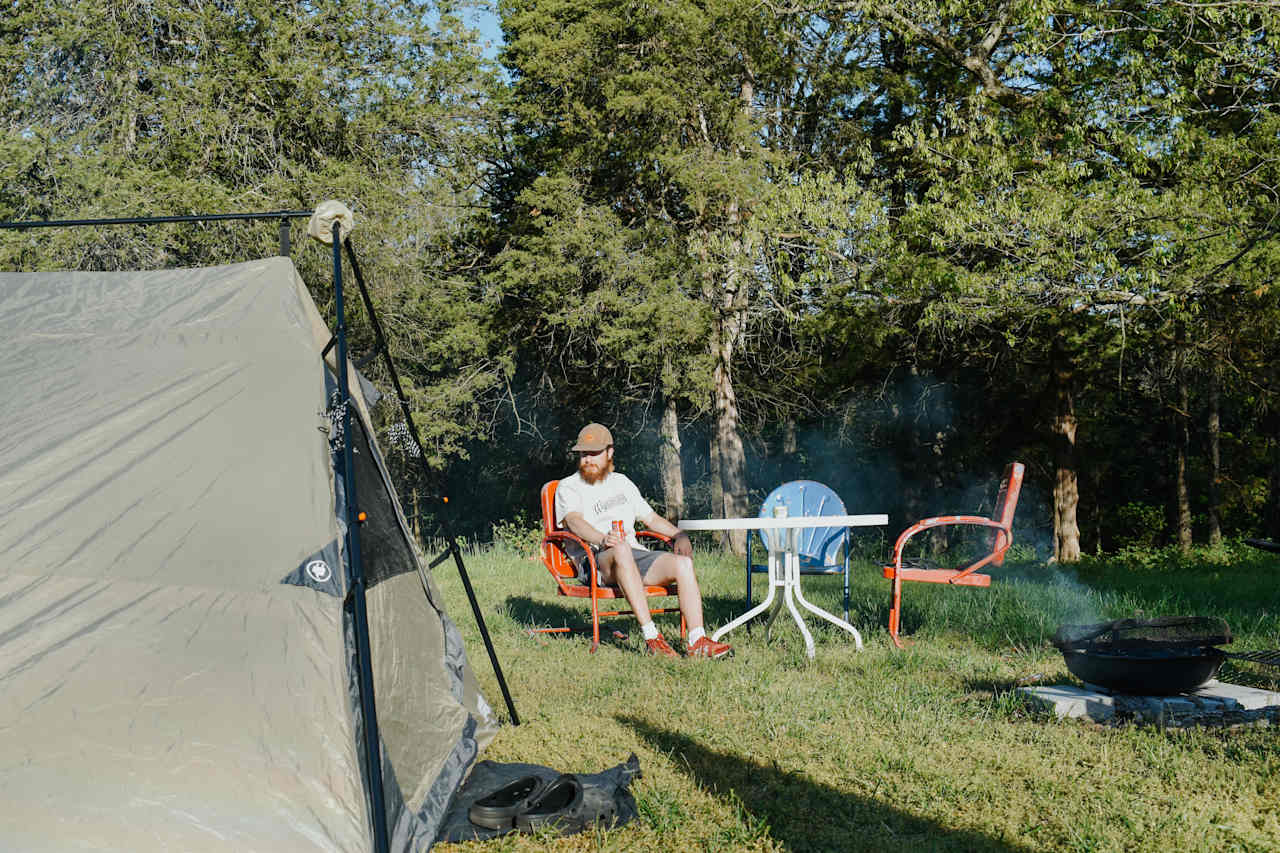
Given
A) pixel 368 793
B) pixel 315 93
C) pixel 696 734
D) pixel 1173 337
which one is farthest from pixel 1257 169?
pixel 315 93

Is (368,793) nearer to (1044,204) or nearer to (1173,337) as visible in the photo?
(1044,204)

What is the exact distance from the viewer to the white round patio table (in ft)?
15.8

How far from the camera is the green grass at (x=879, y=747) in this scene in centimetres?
271

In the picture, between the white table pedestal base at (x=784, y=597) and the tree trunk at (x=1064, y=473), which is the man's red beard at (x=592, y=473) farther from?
the tree trunk at (x=1064, y=473)

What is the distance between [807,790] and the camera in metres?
3.04

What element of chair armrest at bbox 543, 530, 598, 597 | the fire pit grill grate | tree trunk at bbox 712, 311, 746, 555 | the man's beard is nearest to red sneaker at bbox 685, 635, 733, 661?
chair armrest at bbox 543, 530, 598, 597

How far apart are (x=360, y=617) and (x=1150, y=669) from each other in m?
2.60

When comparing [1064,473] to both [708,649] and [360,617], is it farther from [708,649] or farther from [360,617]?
[360,617]

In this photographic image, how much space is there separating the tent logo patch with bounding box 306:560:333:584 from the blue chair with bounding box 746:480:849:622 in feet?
9.53

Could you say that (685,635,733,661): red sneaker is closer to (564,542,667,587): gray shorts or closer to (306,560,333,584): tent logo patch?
(564,542,667,587): gray shorts

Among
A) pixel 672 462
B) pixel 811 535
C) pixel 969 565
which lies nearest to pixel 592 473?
pixel 811 535

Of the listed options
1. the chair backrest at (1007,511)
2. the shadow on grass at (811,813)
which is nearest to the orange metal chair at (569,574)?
the chair backrest at (1007,511)

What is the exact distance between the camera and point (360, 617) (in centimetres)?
265

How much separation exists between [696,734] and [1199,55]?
7630 mm
